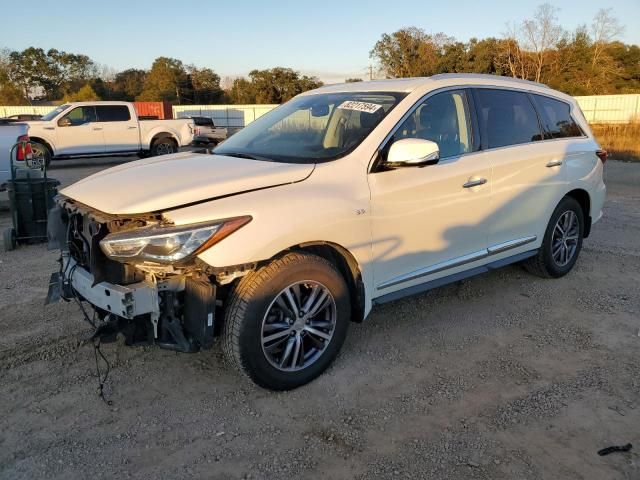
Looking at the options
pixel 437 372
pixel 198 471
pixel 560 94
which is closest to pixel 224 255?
pixel 198 471

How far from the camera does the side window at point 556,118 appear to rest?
5.09 meters

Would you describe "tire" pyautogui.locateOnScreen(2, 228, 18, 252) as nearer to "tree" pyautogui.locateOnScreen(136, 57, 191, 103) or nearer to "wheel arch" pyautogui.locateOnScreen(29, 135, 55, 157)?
"wheel arch" pyautogui.locateOnScreen(29, 135, 55, 157)

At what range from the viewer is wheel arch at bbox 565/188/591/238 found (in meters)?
5.38

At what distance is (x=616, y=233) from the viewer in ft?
24.2

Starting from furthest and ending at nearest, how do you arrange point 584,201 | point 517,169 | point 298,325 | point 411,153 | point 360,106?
point 584,201 < point 517,169 < point 360,106 < point 411,153 < point 298,325

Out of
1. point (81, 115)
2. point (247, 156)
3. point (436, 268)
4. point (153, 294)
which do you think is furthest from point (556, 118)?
point (81, 115)

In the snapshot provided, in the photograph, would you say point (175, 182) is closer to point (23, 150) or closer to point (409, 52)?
point (23, 150)

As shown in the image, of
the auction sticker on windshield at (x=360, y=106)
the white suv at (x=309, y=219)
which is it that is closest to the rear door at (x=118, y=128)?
the white suv at (x=309, y=219)

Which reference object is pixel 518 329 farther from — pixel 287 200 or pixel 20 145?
pixel 20 145

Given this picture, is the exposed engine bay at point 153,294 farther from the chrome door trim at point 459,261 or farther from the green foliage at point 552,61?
the green foliage at point 552,61

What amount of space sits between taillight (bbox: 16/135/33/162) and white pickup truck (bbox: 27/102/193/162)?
25.3ft

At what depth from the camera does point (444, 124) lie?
13.6ft

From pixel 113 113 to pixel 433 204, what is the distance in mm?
15364

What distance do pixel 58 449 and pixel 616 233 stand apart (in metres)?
7.18
